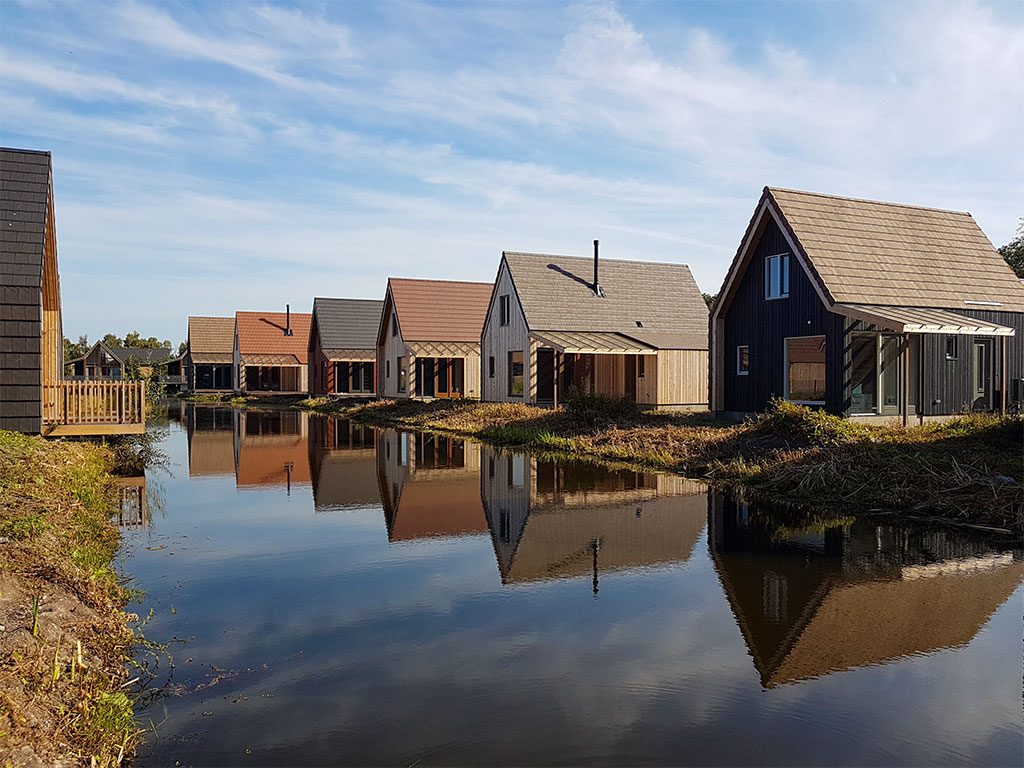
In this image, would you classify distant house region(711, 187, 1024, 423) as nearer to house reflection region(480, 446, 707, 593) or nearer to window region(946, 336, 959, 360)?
window region(946, 336, 959, 360)

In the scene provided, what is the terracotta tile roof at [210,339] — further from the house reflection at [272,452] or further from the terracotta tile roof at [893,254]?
the terracotta tile roof at [893,254]

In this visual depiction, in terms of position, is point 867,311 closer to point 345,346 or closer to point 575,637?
point 575,637

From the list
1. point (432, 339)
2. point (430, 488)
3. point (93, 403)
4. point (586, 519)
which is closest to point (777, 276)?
point (430, 488)

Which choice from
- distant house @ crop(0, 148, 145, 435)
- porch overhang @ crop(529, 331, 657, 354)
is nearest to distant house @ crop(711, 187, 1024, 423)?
porch overhang @ crop(529, 331, 657, 354)

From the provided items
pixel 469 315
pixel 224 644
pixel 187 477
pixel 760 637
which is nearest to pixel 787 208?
pixel 187 477

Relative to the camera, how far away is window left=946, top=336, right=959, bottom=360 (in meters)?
21.5

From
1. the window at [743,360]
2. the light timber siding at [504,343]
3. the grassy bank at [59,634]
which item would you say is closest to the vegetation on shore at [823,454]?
the window at [743,360]

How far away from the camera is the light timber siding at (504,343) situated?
102 ft

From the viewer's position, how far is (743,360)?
935 inches

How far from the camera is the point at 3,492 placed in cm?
965

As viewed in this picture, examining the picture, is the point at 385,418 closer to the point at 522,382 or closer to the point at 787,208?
the point at 522,382

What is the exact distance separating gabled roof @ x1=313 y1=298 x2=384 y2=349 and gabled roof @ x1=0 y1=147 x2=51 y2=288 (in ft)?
103

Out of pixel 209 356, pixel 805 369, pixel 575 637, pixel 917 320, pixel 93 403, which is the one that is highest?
pixel 209 356

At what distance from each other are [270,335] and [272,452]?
1651 inches
